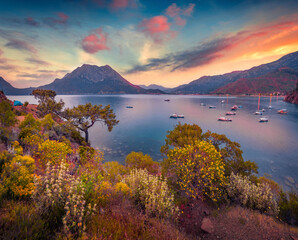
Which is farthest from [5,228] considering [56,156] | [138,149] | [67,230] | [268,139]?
[268,139]

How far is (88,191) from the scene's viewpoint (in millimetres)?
6066

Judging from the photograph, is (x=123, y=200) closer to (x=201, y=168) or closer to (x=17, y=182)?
(x=17, y=182)

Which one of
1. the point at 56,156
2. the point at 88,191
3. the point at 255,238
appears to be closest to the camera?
the point at 88,191

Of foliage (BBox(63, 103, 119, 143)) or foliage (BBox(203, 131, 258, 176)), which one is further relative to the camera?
foliage (BBox(63, 103, 119, 143))

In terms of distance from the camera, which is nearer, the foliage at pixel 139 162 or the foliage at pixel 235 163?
the foliage at pixel 235 163

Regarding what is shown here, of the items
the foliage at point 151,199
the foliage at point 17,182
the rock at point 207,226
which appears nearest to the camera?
the foliage at point 17,182

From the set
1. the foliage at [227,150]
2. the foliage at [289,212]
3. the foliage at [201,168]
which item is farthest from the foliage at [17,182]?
the foliage at [289,212]

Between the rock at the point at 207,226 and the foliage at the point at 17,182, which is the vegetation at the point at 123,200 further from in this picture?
the rock at the point at 207,226

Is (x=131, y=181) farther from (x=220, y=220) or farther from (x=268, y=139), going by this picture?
(x=268, y=139)

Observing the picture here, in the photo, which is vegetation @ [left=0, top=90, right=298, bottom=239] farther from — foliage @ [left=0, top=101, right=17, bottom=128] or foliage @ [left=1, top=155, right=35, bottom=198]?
foliage @ [left=0, top=101, right=17, bottom=128]

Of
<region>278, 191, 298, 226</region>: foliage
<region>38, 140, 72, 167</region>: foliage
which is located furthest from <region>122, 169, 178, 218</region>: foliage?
<region>278, 191, 298, 226</region>: foliage

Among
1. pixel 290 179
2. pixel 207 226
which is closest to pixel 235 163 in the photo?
pixel 207 226

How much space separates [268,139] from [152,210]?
6241cm

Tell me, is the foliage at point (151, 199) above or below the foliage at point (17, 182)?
below
